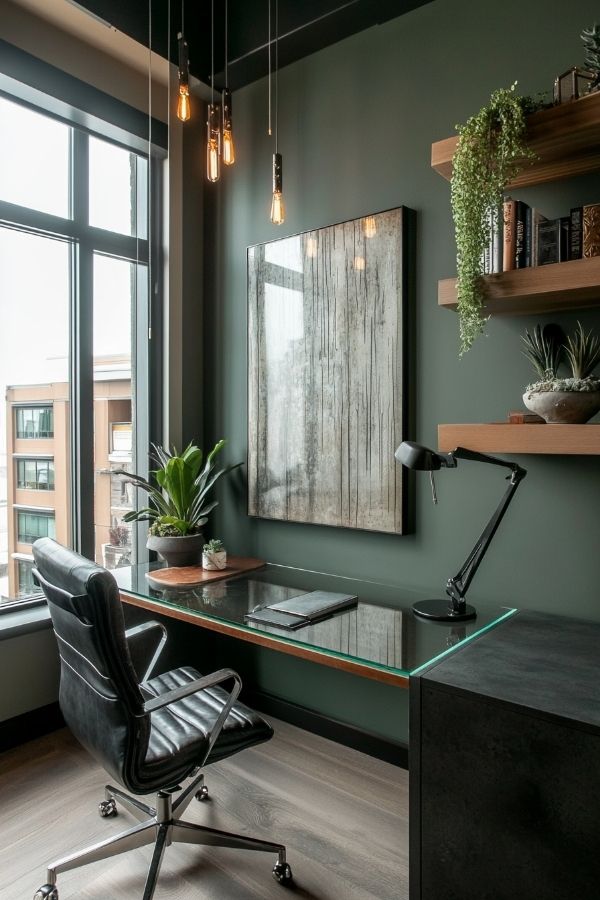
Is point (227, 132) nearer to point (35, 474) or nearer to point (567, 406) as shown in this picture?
point (567, 406)

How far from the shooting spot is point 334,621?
6.45 feet

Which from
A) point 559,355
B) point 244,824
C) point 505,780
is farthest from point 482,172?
point 244,824

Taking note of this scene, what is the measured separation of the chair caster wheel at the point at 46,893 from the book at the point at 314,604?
96 centimetres

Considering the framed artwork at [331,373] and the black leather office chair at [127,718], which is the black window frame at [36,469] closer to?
the framed artwork at [331,373]

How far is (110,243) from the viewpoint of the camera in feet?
9.75

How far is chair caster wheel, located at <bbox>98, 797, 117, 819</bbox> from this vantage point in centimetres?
214

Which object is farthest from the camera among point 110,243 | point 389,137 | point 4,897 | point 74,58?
point 110,243

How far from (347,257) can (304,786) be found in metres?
2.06

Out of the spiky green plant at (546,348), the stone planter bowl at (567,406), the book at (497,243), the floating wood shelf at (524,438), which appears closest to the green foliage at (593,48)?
the book at (497,243)

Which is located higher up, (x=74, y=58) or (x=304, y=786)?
(x=74, y=58)

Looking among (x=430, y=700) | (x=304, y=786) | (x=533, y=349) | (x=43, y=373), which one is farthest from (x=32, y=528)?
(x=533, y=349)

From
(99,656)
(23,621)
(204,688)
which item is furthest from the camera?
(23,621)

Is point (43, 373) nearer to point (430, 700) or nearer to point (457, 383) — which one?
point (457, 383)

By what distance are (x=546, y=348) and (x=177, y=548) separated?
5.36 ft
